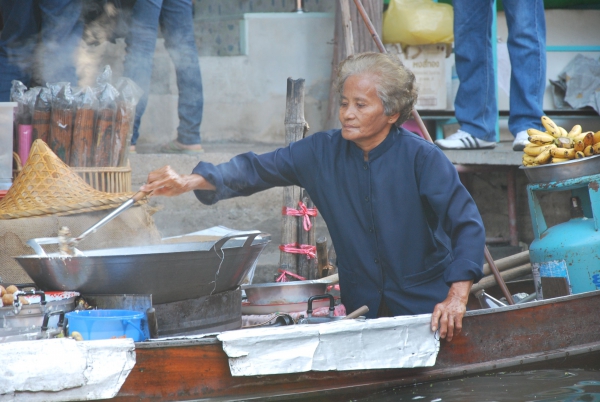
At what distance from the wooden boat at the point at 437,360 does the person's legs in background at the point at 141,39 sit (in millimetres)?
3191

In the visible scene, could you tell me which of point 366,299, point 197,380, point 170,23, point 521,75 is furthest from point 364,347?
point 170,23

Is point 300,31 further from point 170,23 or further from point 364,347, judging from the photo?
point 364,347

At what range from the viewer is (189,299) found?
3.41m

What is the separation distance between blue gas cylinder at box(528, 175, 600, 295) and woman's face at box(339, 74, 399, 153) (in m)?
1.31

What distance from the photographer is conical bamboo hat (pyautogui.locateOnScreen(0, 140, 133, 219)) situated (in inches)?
156

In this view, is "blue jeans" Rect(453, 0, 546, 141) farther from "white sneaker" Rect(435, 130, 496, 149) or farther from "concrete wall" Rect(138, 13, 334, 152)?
"concrete wall" Rect(138, 13, 334, 152)

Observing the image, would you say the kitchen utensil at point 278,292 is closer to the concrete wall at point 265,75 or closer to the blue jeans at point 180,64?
the blue jeans at point 180,64

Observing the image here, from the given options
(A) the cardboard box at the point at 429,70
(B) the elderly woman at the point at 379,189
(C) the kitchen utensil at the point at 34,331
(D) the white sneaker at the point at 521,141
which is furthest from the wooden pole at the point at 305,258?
(C) the kitchen utensil at the point at 34,331

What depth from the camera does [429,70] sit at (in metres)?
6.29

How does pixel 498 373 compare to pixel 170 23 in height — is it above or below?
below

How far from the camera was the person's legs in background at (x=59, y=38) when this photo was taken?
206 inches

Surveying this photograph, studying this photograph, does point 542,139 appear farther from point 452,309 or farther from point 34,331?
point 34,331

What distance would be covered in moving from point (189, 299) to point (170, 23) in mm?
3116

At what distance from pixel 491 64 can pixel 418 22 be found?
0.72 meters
